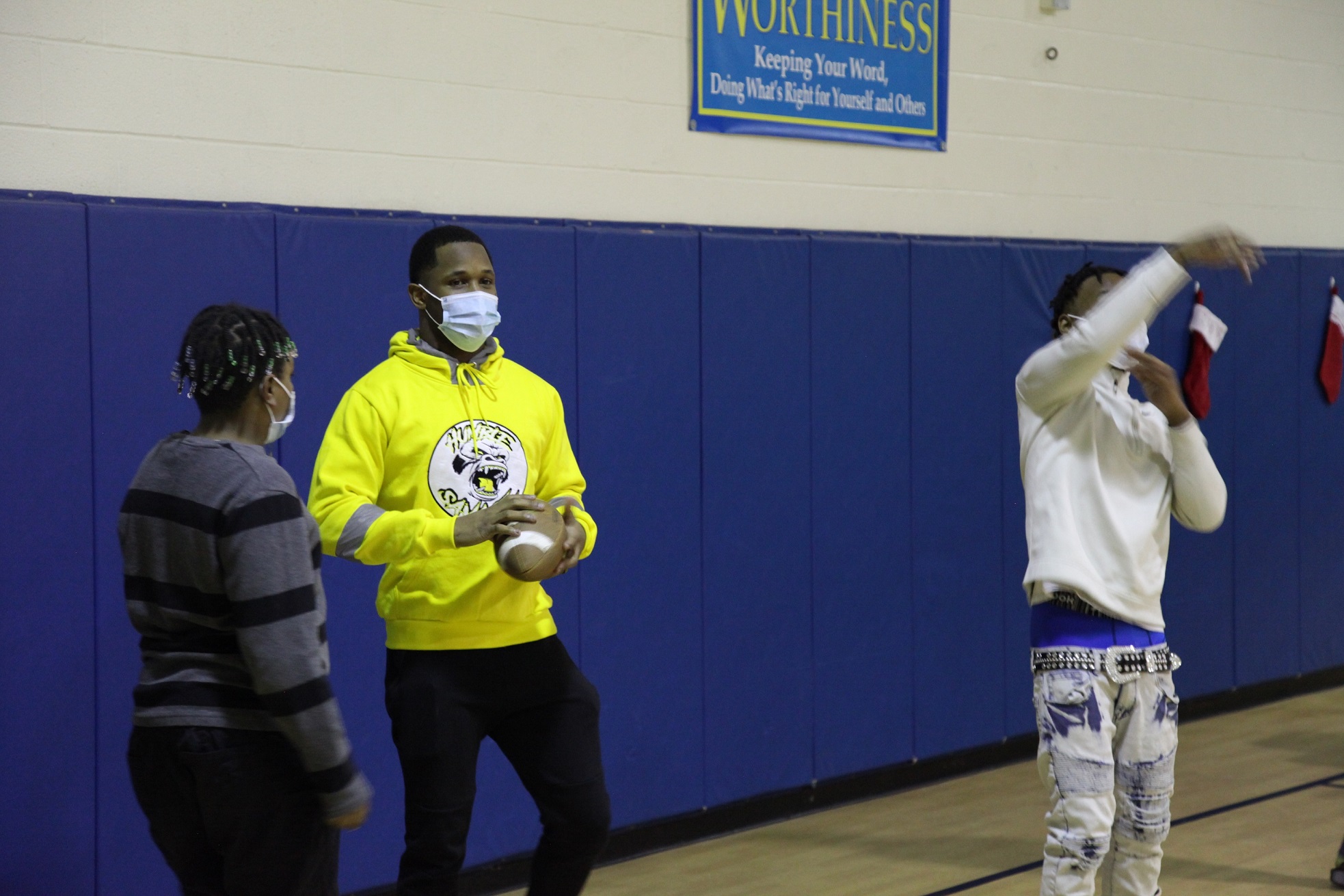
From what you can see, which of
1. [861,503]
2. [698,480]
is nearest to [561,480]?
[698,480]

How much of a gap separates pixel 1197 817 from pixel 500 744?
2659mm

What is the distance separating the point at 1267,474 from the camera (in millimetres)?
5984

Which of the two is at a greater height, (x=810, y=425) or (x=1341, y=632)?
(x=810, y=425)

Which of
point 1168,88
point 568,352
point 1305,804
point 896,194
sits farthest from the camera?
point 1168,88

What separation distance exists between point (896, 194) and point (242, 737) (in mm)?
3649

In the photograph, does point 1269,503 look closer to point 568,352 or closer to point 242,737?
point 568,352

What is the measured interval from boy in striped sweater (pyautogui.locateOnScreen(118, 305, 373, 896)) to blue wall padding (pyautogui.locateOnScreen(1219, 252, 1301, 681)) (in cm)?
488

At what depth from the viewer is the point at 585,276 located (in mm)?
3957

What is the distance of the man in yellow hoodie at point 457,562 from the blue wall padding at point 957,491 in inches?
93.5

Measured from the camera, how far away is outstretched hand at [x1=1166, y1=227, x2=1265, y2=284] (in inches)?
95.8

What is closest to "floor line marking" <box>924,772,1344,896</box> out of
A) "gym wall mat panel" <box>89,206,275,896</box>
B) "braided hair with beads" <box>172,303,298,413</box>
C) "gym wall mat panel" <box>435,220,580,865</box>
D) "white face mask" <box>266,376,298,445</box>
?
"gym wall mat panel" <box>435,220,580,865</box>

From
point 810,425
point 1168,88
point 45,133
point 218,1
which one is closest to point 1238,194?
point 1168,88

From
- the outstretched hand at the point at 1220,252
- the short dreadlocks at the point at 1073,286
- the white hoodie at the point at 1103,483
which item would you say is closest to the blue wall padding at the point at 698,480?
the short dreadlocks at the point at 1073,286

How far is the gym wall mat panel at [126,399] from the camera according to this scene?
314 cm
